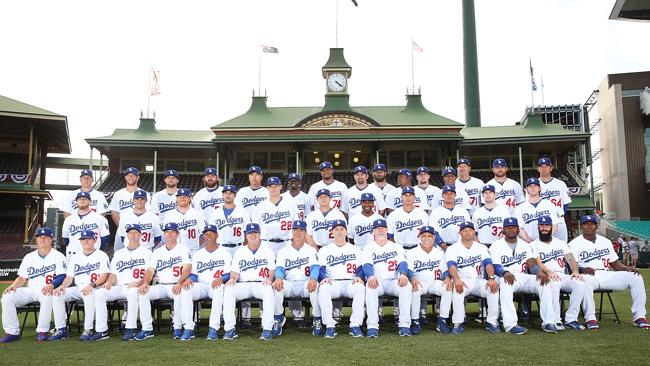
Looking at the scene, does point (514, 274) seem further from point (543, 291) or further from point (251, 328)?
point (251, 328)

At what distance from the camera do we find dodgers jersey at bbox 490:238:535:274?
305 inches

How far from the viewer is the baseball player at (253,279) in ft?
23.7

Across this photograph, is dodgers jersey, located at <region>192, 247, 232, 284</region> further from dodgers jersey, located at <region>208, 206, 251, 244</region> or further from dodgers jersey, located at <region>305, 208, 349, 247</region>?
dodgers jersey, located at <region>305, 208, 349, 247</region>

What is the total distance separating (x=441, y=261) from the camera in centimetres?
792

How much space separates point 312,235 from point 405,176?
1.96 meters

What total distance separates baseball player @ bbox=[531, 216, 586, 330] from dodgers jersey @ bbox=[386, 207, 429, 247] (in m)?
1.71

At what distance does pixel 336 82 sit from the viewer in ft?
101

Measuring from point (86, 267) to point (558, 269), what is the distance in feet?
22.7

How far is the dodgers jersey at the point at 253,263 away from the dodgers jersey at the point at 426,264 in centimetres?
205

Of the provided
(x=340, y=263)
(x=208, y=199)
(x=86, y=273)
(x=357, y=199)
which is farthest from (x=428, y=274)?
(x=86, y=273)

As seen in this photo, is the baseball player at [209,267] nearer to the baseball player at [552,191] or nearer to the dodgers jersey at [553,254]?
the dodgers jersey at [553,254]

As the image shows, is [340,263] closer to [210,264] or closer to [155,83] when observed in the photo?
[210,264]

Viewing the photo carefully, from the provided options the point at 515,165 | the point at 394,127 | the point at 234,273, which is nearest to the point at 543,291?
the point at 234,273

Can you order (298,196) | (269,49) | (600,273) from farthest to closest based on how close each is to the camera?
(269,49) → (298,196) → (600,273)
